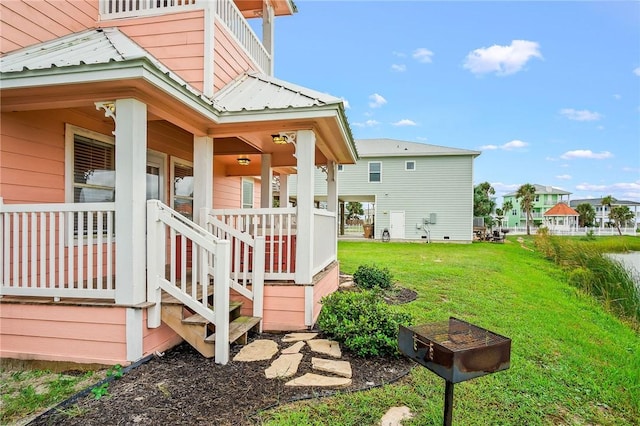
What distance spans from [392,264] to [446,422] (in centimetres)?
869

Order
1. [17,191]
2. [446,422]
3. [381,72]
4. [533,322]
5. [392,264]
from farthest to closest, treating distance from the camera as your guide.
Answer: [381,72], [392,264], [533,322], [17,191], [446,422]

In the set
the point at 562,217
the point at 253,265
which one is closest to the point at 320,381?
the point at 253,265

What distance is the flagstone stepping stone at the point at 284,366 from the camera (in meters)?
3.10

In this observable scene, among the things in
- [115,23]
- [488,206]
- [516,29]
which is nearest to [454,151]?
[516,29]

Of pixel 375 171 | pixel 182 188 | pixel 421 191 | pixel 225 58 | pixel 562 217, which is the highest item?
pixel 375 171

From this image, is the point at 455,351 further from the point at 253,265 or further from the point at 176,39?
the point at 176,39

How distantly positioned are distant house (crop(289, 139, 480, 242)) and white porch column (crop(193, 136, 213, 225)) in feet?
51.9

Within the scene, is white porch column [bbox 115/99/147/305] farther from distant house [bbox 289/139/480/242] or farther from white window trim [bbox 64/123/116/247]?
distant house [bbox 289/139/480/242]

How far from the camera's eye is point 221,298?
3344 mm

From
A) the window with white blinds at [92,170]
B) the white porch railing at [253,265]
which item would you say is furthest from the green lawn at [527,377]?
the window with white blinds at [92,170]

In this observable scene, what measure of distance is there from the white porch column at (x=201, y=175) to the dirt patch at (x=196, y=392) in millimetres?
1984

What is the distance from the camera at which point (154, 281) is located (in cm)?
344

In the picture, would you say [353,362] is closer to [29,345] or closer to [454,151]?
[29,345]

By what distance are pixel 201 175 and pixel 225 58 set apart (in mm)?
2017
